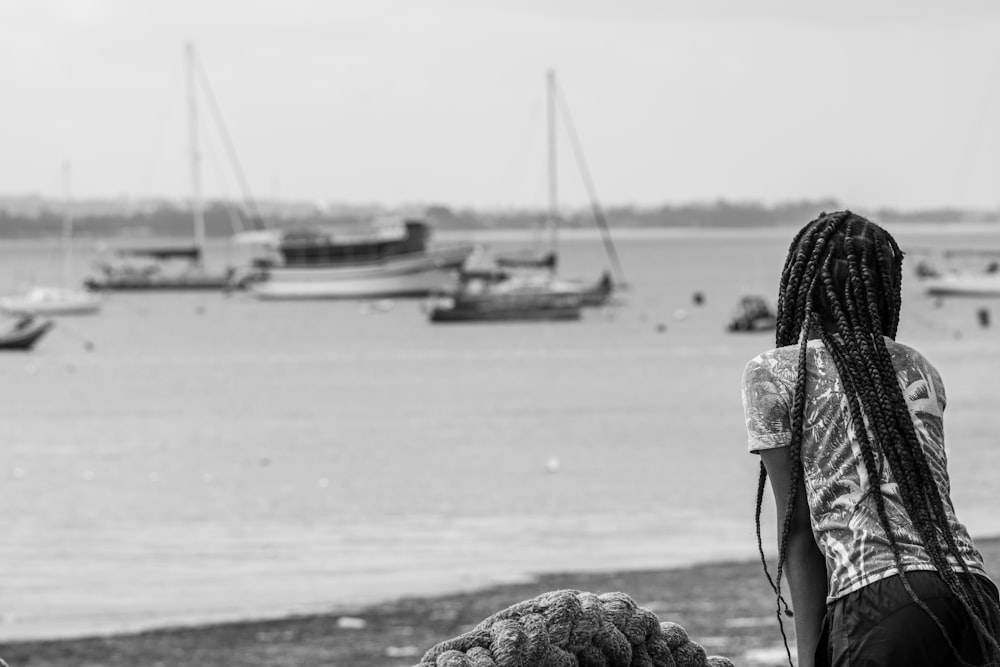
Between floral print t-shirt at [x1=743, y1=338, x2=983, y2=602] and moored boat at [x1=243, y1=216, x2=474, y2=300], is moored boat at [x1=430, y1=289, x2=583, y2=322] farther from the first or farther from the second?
floral print t-shirt at [x1=743, y1=338, x2=983, y2=602]

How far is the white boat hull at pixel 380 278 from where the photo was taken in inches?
4250

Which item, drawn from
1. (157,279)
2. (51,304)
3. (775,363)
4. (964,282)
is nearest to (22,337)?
(51,304)

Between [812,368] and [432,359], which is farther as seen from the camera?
[432,359]

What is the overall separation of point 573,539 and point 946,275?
308 ft

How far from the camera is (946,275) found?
109m

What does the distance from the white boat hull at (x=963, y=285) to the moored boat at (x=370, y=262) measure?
1266 inches

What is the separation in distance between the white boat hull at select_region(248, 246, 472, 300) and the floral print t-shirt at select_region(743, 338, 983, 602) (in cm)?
10510

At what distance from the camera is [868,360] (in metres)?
2.87

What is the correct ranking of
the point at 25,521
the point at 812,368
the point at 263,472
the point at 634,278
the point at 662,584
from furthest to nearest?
1. the point at 634,278
2. the point at 263,472
3. the point at 25,521
4. the point at 662,584
5. the point at 812,368

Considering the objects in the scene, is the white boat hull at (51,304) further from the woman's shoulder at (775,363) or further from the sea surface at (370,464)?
the woman's shoulder at (775,363)

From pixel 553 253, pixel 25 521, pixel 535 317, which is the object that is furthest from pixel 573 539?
pixel 553 253

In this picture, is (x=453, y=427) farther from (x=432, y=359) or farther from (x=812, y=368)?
(x=812, y=368)

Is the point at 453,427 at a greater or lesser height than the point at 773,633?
lesser

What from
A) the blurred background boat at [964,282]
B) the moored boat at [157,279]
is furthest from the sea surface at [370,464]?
the moored boat at [157,279]
